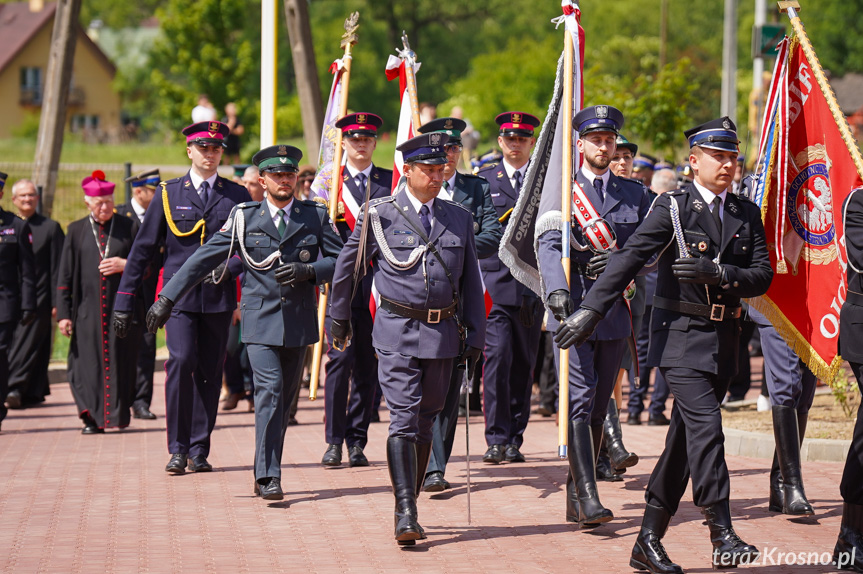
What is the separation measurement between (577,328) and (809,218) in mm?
1881

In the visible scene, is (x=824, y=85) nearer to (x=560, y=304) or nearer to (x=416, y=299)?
(x=560, y=304)

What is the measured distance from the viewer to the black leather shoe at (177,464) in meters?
9.29

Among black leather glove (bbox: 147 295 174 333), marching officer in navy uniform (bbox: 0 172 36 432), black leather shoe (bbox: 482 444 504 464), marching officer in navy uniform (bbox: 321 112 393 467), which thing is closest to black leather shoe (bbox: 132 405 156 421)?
marching officer in navy uniform (bbox: 0 172 36 432)

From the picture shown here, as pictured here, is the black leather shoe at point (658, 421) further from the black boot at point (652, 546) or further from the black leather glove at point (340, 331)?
the black boot at point (652, 546)

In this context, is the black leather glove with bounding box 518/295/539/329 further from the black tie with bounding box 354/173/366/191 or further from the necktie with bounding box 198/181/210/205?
the necktie with bounding box 198/181/210/205

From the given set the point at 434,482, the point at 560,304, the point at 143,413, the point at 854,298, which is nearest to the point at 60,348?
the point at 143,413

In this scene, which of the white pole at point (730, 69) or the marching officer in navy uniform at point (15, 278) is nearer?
the marching officer in navy uniform at point (15, 278)

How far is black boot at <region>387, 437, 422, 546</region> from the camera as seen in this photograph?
7.10 metres

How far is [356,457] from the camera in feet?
31.6

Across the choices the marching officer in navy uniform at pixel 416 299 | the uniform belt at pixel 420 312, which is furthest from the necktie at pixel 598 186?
the uniform belt at pixel 420 312

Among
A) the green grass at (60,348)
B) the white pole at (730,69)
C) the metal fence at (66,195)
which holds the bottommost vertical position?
the green grass at (60,348)

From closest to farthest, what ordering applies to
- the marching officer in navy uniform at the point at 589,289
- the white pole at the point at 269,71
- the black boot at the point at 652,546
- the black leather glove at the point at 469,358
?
the black boot at the point at 652,546, the marching officer in navy uniform at the point at 589,289, the black leather glove at the point at 469,358, the white pole at the point at 269,71

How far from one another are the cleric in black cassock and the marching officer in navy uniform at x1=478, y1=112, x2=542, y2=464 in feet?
11.4

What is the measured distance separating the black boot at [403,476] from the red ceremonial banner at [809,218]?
225cm
